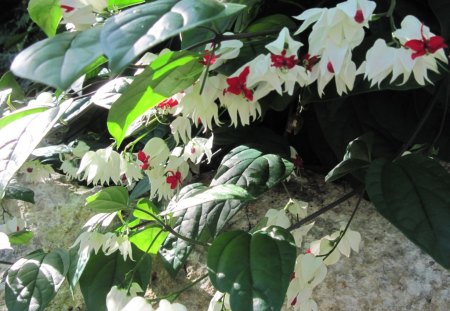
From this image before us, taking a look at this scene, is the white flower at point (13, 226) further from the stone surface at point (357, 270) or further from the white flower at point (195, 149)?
the white flower at point (195, 149)

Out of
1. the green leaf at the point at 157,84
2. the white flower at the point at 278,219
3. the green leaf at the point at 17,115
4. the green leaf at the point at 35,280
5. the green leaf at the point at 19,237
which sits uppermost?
the green leaf at the point at 157,84

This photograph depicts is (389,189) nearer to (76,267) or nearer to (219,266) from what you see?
(219,266)

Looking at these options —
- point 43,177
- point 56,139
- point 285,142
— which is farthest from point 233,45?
point 56,139

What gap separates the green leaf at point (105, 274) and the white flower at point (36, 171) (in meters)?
0.47

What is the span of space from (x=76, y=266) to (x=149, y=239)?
13cm

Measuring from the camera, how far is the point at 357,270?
1.10m

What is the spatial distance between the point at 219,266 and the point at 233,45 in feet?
0.97

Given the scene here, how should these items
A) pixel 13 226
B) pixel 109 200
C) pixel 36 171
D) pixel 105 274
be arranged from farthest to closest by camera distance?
pixel 36 171, pixel 13 226, pixel 105 274, pixel 109 200

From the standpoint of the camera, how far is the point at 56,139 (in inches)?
67.9

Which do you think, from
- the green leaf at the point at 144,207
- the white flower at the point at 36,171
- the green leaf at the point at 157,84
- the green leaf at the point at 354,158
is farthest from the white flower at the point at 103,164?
Answer: the white flower at the point at 36,171

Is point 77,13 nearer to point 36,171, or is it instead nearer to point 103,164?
point 103,164

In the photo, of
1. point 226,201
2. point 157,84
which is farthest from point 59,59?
point 226,201

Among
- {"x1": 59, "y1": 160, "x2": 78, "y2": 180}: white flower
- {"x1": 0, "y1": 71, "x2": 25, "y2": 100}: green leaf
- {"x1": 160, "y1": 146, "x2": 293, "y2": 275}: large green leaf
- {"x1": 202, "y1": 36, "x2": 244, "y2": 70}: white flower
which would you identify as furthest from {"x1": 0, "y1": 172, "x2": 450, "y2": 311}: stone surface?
{"x1": 0, "y1": 71, "x2": 25, "y2": 100}: green leaf

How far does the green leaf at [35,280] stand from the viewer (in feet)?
3.38
